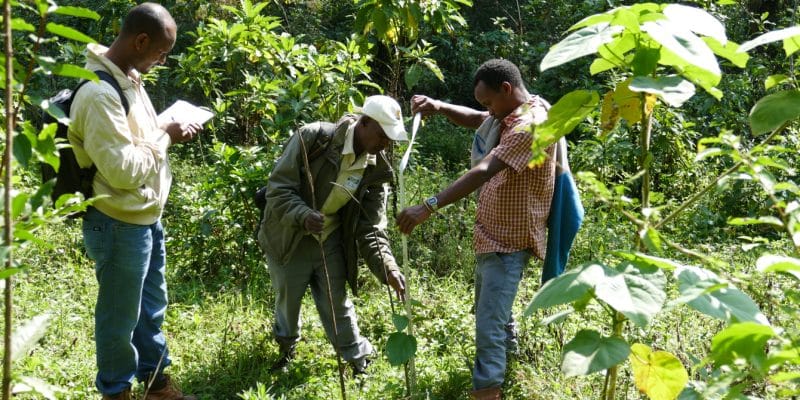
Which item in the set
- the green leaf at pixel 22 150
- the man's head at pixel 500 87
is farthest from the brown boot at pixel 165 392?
the green leaf at pixel 22 150

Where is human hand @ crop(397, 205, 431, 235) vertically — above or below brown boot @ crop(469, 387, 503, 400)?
above

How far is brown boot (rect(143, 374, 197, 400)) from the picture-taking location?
3.79 m

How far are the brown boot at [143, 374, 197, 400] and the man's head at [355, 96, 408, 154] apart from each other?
158 centimetres

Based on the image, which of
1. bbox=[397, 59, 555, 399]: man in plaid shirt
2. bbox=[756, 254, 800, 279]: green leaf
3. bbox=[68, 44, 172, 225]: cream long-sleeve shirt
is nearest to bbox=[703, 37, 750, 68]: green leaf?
bbox=[756, 254, 800, 279]: green leaf

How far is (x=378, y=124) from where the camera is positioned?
3.68 metres

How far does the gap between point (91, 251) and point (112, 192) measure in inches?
12.4

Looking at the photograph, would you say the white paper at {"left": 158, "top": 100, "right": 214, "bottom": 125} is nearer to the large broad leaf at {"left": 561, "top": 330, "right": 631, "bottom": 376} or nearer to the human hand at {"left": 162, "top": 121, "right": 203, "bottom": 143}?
the human hand at {"left": 162, "top": 121, "right": 203, "bottom": 143}

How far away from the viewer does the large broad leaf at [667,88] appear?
3.99ft

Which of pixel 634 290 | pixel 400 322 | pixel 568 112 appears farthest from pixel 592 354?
pixel 400 322

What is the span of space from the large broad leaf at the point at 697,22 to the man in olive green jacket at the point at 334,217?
235 centimetres

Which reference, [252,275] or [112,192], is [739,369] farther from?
[252,275]

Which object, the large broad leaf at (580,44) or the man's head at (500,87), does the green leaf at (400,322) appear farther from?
the large broad leaf at (580,44)

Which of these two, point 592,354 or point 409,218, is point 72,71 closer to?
point 592,354

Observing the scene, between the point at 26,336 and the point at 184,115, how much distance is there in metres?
2.42
